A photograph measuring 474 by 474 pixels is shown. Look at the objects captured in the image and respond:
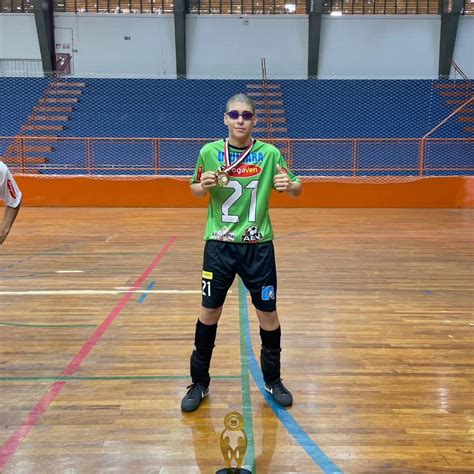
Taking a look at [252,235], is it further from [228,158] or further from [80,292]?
[80,292]

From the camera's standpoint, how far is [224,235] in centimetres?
285

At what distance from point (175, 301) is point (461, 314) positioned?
2.70 metres

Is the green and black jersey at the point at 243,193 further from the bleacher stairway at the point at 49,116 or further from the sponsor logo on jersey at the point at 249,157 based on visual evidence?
the bleacher stairway at the point at 49,116

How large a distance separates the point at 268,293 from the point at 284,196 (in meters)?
9.76

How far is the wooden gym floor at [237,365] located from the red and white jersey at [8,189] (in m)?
1.18

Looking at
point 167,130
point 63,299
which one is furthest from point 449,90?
point 63,299

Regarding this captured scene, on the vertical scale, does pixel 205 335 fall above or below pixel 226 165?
below

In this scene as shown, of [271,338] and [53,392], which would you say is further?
[53,392]

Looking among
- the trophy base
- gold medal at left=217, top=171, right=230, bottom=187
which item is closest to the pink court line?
the trophy base

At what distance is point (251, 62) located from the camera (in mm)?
20172

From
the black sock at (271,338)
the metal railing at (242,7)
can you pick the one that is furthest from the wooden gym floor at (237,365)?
the metal railing at (242,7)

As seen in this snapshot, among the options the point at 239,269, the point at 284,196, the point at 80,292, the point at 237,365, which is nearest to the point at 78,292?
the point at 80,292

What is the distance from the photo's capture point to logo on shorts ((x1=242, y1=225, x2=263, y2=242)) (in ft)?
9.27

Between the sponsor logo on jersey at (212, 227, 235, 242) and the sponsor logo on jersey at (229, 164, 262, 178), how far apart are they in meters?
0.29
